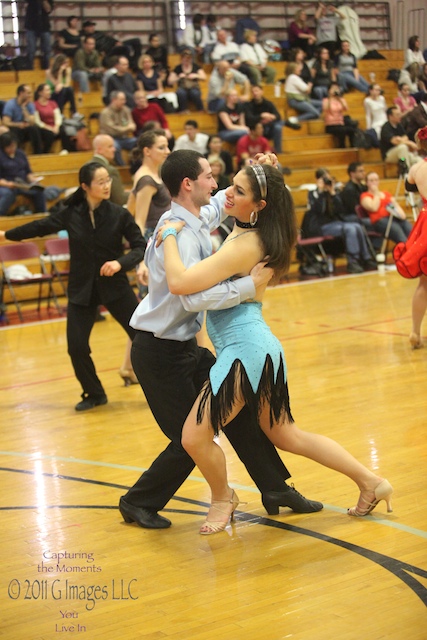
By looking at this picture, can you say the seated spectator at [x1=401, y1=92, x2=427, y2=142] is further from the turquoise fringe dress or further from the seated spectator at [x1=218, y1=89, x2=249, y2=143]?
the turquoise fringe dress

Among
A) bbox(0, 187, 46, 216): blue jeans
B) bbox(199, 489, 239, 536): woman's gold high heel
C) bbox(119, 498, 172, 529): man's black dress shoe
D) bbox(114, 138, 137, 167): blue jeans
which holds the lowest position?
bbox(0, 187, 46, 216): blue jeans

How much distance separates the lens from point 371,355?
738 cm

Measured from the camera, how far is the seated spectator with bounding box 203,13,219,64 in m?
17.5

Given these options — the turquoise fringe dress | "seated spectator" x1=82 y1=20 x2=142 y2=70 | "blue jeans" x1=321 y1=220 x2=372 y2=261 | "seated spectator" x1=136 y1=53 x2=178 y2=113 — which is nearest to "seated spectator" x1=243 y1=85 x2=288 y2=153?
"seated spectator" x1=136 y1=53 x2=178 y2=113

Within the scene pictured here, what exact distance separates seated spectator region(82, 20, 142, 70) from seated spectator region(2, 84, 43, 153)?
9.22ft

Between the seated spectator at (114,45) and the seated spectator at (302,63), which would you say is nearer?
the seated spectator at (114,45)

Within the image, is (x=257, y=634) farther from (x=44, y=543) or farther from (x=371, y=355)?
(x=371, y=355)

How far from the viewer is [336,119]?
16594 mm

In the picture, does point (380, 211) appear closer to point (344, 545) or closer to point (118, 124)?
point (118, 124)

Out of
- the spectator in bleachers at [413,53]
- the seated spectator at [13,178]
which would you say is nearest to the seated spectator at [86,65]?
the seated spectator at [13,178]

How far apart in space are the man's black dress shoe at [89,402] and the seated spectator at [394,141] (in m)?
10.3

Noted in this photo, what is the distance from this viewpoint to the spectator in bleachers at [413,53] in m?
19.1

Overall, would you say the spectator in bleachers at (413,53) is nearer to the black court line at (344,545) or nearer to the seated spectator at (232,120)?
the seated spectator at (232,120)

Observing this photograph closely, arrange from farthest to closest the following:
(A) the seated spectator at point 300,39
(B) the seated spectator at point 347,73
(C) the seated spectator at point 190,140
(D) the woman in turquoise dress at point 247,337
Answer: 1. (A) the seated spectator at point 300,39
2. (B) the seated spectator at point 347,73
3. (C) the seated spectator at point 190,140
4. (D) the woman in turquoise dress at point 247,337
